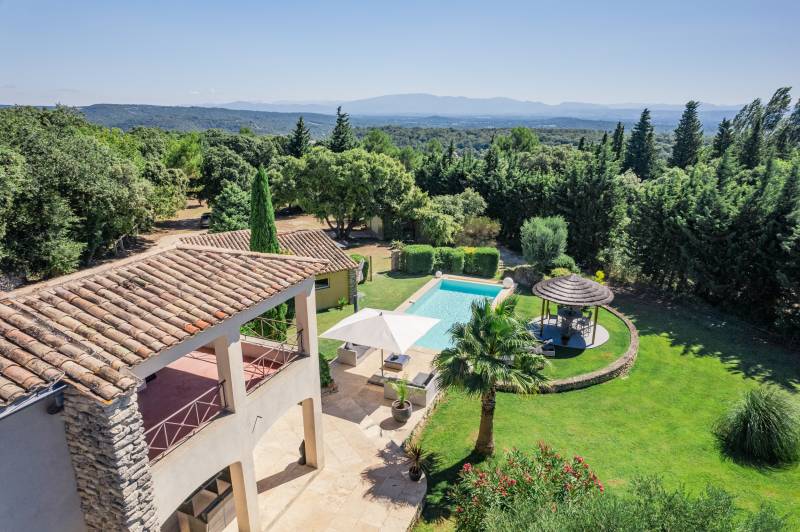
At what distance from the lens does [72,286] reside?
805cm

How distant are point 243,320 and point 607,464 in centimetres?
1129

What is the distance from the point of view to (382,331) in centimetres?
1722

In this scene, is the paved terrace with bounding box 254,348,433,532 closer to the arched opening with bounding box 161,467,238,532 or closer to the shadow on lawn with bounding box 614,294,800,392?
the arched opening with bounding box 161,467,238,532

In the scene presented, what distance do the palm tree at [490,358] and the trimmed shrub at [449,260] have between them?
2033 centimetres

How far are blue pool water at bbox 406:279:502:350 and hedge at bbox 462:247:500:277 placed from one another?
235 centimetres

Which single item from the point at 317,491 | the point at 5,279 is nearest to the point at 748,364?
the point at 317,491

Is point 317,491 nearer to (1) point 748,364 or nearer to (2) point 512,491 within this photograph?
(2) point 512,491

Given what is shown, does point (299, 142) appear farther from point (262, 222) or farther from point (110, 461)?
point (110, 461)

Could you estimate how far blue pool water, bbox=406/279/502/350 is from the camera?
80.4 ft

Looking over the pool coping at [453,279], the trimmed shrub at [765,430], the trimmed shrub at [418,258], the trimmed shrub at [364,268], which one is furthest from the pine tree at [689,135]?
the trimmed shrub at [765,430]

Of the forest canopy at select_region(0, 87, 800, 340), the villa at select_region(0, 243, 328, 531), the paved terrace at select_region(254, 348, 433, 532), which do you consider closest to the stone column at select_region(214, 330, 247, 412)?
the villa at select_region(0, 243, 328, 531)

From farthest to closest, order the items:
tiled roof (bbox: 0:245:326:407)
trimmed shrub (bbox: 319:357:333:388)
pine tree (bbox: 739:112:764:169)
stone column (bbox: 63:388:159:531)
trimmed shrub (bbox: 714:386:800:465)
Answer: pine tree (bbox: 739:112:764:169)
trimmed shrub (bbox: 319:357:333:388)
trimmed shrub (bbox: 714:386:800:465)
stone column (bbox: 63:388:159:531)
tiled roof (bbox: 0:245:326:407)

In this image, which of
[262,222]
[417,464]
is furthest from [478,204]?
[417,464]

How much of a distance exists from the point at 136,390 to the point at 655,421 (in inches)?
625
